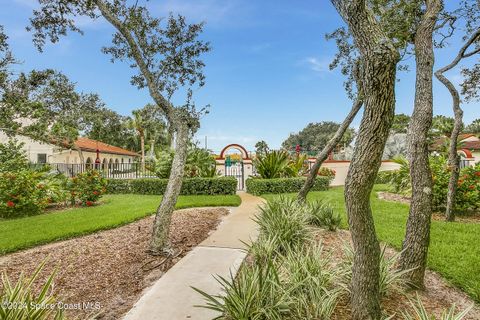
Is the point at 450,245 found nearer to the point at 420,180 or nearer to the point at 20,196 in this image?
the point at 420,180

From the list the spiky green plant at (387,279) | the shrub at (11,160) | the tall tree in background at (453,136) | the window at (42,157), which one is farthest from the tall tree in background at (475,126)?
the window at (42,157)

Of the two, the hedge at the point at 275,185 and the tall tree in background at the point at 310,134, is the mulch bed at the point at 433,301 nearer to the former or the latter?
the hedge at the point at 275,185

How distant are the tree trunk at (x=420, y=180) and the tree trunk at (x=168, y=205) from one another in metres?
3.81

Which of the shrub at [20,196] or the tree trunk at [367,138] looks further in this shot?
the shrub at [20,196]

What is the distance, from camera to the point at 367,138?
2385 mm

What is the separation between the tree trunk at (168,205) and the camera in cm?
537

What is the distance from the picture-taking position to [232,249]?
214 inches

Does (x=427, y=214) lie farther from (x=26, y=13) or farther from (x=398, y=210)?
(x=26, y=13)

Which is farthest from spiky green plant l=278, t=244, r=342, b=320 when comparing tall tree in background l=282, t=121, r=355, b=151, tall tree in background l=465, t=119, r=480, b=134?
tall tree in background l=282, t=121, r=355, b=151

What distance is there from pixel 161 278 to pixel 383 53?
12.6ft

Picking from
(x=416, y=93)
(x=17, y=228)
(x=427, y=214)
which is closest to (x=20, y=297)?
(x=427, y=214)

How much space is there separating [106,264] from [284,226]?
3062 millimetres

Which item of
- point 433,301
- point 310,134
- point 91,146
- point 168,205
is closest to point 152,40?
point 168,205

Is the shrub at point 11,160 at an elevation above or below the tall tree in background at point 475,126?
below
